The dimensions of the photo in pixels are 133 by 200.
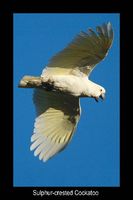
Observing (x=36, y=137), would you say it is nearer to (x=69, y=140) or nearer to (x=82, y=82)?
(x=69, y=140)

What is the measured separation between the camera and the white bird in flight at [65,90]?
29.7ft

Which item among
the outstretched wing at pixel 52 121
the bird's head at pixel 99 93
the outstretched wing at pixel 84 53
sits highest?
the outstretched wing at pixel 84 53

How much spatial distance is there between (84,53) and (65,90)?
1.81 ft

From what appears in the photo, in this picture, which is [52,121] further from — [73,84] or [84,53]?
[84,53]

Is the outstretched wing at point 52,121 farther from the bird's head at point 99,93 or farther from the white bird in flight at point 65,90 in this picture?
the bird's head at point 99,93

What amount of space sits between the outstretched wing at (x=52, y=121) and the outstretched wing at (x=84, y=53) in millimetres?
512

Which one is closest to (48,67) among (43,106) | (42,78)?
(42,78)

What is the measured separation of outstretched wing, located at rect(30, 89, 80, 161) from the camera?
31.9 ft

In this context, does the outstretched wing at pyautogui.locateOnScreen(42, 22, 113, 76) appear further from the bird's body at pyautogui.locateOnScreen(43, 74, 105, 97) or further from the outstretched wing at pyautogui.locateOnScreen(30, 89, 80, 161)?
the outstretched wing at pyautogui.locateOnScreen(30, 89, 80, 161)

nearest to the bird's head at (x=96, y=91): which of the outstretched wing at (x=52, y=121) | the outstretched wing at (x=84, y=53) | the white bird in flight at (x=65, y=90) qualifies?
the white bird in flight at (x=65, y=90)

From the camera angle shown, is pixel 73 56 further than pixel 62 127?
No

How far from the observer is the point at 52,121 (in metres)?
9.97

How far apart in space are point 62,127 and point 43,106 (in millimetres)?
419

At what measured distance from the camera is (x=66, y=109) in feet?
32.5
